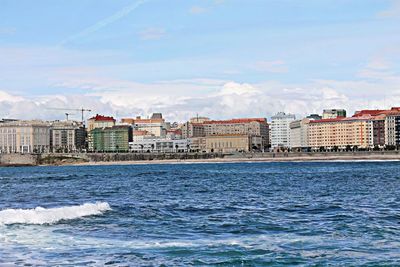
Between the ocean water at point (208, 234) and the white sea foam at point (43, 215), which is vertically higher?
the white sea foam at point (43, 215)

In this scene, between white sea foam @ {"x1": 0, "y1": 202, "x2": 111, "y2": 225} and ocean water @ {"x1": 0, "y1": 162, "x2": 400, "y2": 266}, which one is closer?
ocean water @ {"x1": 0, "y1": 162, "x2": 400, "y2": 266}

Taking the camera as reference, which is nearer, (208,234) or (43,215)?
(208,234)

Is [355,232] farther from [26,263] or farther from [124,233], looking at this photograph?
[26,263]

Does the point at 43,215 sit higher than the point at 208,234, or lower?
higher

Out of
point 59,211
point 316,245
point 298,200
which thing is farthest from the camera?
point 298,200

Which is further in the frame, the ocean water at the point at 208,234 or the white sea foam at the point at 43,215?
the white sea foam at the point at 43,215

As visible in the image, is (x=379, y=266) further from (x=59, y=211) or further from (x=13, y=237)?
(x=59, y=211)

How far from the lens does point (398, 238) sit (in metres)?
22.5

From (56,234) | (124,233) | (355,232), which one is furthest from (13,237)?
(355,232)

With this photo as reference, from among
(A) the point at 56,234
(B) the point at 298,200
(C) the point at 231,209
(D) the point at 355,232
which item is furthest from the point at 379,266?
(B) the point at 298,200

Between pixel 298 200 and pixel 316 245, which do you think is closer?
pixel 316 245

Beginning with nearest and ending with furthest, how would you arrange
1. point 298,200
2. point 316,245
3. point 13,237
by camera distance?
point 316,245, point 13,237, point 298,200

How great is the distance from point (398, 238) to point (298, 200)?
16.9 metres

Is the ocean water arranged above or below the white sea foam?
below
